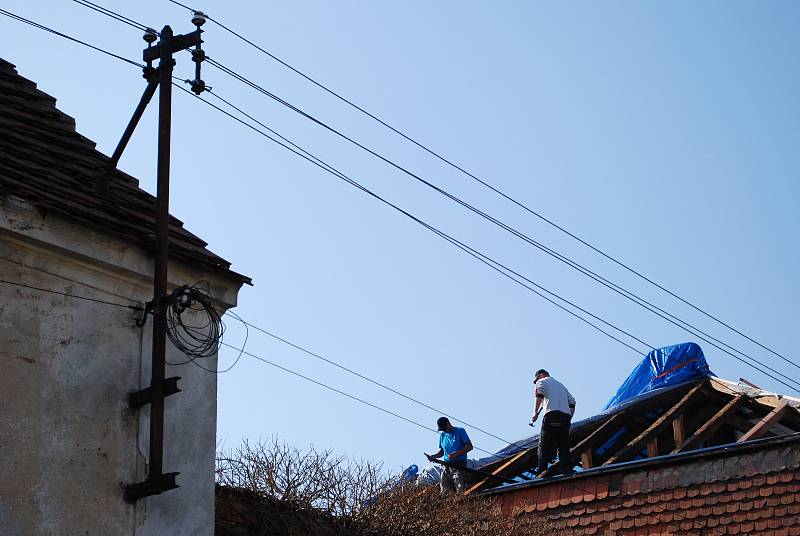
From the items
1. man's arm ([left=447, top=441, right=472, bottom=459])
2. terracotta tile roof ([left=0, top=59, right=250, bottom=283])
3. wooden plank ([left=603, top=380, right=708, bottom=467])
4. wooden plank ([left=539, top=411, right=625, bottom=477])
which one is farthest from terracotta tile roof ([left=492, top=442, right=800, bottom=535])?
terracotta tile roof ([left=0, top=59, right=250, bottom=283])

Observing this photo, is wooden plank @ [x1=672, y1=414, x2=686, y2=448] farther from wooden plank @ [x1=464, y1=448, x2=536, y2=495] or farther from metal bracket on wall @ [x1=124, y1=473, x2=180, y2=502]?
metal bracket on wall @ [x1=124, y1=473, x2=180, y2=502]

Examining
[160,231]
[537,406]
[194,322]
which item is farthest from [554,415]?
[160,231]

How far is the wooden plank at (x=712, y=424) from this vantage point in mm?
16516

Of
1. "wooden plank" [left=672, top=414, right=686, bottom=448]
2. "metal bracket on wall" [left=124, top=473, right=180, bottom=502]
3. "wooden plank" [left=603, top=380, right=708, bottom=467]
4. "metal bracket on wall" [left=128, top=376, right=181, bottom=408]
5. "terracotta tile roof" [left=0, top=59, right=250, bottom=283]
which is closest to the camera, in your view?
"metal bracket on wall" [left=124, top=473, right=180, bottom=502]

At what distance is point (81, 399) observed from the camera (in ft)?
29.6

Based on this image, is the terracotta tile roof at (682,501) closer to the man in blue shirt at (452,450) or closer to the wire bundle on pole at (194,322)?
the man in blue shirt at (452,450)

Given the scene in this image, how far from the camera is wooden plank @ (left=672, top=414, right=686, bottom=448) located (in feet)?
54.9

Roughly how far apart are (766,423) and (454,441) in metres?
4.23

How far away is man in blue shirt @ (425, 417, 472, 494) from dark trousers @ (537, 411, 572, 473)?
1.20 metres

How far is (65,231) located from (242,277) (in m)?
1.72

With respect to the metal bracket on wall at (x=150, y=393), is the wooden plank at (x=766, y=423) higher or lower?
higher

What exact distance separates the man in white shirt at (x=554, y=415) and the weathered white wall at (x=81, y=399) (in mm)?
6887

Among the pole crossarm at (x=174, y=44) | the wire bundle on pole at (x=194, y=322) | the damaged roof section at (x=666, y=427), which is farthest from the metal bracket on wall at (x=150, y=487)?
the damaged roof section at (x=666, y=427)

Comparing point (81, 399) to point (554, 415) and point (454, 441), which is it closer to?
point (554, 415)
